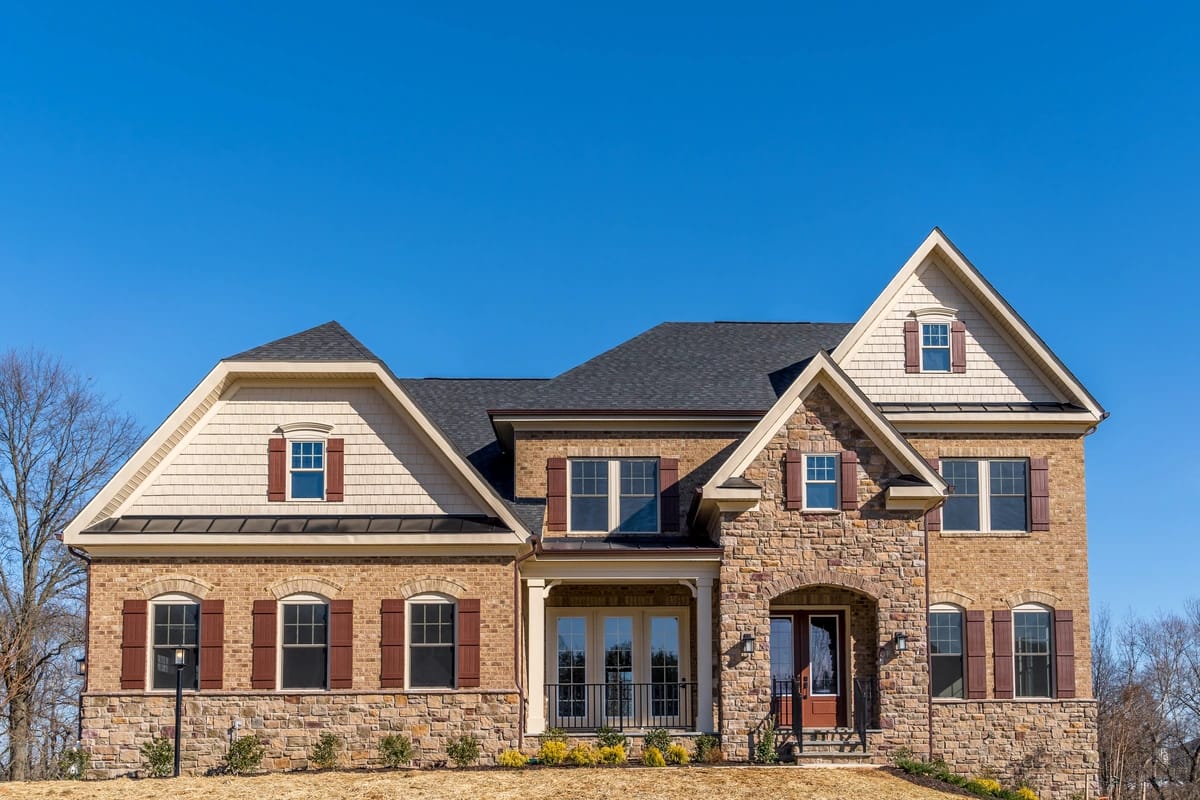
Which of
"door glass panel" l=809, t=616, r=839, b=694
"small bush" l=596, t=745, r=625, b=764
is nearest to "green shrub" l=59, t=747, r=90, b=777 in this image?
"small bush" l=596, t=745, r=625, b=764

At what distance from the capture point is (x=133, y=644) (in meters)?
22.6

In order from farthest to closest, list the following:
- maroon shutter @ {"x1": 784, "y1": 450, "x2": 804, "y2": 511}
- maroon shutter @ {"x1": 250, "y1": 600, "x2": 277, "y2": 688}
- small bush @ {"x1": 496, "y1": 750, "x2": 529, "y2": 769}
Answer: maroon shutter @ {"x1": 784, "y1": 450, "x2": 804, "y2": 511}, maroon shutter @ {"x1": 250, "y1": 600, "x2": 277, "y2": 688}, small bush @ {"x1": 496, "y1": 750, "x2": 529, "y2": 769}

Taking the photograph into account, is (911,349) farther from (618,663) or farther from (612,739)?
(612,739)

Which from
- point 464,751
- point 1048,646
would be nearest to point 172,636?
point 464,751

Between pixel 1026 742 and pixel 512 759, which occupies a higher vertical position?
pixel 512 759

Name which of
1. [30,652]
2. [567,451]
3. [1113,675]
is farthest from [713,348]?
[1113,675]

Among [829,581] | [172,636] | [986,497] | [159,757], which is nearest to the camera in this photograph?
[159,757]

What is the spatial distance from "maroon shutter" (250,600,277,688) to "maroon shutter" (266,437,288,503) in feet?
6.08

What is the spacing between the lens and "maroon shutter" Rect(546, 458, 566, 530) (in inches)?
1024

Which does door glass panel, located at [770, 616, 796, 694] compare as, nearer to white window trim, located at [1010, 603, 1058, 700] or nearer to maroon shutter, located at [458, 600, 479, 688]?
white window trim, located at [1010, 603, 1058, 700]

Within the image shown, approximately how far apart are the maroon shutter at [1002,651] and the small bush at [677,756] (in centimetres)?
668

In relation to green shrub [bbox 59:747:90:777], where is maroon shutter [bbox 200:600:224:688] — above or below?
above

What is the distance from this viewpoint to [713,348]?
2905cm

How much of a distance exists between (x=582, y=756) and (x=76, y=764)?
8.01m
